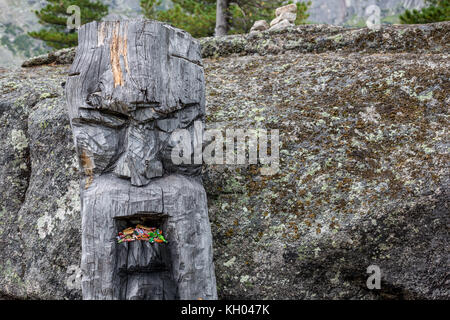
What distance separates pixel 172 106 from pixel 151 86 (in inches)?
9.3

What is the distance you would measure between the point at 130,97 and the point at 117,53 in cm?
37

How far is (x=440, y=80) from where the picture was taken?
4297mm

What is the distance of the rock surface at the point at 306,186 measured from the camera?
11.6 feet

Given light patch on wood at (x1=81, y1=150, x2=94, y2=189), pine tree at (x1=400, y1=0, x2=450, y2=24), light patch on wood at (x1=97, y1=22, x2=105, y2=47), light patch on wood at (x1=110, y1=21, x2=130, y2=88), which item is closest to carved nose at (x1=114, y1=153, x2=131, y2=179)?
light patch on wood at (x1=81, y1=150, x2=94, y2=189)

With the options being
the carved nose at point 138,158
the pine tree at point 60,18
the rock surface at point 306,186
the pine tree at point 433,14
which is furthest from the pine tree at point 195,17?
the carved nose at point 138,158

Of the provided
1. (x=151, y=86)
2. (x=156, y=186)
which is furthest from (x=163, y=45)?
(x=156, y=186)

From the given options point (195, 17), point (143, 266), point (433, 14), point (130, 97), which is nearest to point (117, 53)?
point (130, 97)

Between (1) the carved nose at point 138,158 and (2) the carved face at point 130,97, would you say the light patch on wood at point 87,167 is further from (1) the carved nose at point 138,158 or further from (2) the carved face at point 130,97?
(1) the carved nose at point 138,158

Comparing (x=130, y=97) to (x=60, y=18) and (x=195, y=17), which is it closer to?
(x=195, y=17)

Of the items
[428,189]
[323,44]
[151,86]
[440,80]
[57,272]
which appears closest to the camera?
[151,86]

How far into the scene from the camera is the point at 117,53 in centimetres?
294

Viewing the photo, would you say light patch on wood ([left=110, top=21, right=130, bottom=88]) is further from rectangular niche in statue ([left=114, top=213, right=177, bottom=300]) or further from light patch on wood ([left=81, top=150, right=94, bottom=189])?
rectangular niche in statue ([left=114, top=213, right=177, bottom=300])

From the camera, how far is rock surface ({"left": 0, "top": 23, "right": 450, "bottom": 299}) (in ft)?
11.6

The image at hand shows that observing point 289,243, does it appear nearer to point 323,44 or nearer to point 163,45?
point 163,45
